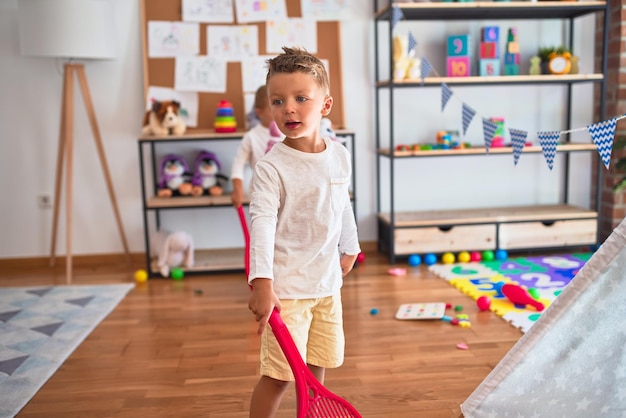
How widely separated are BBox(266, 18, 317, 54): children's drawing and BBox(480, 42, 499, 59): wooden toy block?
95 cm

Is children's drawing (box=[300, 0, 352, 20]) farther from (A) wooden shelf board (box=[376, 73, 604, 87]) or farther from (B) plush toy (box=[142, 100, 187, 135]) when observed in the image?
(B) plush toy (box=[142, 100, 187, 135])

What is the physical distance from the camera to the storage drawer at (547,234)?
3.47m

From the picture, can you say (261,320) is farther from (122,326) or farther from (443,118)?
(443,118)

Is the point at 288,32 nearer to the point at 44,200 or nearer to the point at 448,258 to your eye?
the point at 448,258

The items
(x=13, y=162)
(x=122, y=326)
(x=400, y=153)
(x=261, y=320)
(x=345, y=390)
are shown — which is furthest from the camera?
(x=13, y=162)

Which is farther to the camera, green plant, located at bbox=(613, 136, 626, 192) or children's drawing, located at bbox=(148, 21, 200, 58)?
children's drawing, located at bbox=(148, 21, 200, 58)

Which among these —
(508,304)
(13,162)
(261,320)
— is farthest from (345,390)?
(13,162)

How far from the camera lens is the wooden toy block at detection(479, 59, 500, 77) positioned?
11.3ft

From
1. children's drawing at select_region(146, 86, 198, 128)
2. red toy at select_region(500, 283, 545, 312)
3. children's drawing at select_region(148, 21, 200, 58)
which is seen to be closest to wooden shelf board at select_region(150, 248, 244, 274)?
children's drawing at select_region(146, 86, 198, 128)

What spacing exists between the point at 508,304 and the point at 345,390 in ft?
3.49

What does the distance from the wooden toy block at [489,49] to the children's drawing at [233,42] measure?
4.18 feet

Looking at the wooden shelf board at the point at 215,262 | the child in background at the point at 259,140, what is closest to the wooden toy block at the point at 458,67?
the child in background at the point at 259,140

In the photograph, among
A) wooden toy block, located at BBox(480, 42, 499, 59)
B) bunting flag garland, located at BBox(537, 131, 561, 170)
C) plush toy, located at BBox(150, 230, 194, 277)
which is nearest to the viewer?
bunting flag garland, located at BBox(537, 131, 561, 170)

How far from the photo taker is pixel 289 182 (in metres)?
1.33
